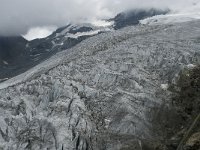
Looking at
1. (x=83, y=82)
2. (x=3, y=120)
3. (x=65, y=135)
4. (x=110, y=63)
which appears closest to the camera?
(x=65, y=135)

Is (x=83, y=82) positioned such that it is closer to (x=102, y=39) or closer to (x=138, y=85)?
(x=138, y=85)

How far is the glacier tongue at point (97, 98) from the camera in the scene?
294 feet

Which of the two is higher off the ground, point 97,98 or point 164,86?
point 97,98

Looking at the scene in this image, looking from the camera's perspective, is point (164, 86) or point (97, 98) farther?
point (164, 86)

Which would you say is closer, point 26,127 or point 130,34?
point 26,127

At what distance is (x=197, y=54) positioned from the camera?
360ft

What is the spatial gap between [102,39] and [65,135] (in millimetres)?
59115

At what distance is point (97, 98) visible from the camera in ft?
325

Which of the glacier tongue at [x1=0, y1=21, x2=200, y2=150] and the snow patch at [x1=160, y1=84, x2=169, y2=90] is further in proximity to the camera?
the snow patch at [x1=160, y1=84, x2=169, y2=90]

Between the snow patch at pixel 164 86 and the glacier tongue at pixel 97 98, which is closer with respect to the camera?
the glacier tongue at pixel 97 98

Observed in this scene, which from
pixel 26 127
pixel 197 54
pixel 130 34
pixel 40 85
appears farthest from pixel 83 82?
pixel 130 34

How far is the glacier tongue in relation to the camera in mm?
89625

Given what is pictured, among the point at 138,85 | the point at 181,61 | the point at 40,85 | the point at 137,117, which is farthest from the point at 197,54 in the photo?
the point at 40,85

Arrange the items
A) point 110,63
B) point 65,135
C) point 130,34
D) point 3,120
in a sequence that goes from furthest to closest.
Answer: point 130,34
point 110,63
point 3,120
point 65,135
